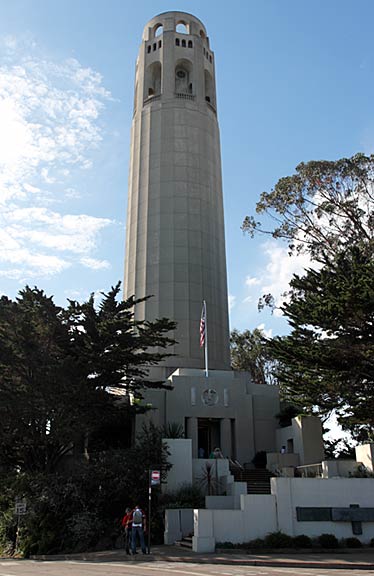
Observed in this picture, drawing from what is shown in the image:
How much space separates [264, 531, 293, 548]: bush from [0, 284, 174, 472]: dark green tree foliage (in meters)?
9.38

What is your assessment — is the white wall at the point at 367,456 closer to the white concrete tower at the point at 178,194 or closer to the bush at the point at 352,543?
the bush at the point at 352,543

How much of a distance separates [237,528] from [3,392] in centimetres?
1113

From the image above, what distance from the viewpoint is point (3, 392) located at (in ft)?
75.7

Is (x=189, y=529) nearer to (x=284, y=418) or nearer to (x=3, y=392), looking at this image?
(x=3, y=392)

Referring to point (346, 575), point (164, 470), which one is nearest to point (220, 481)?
point (164, 470)

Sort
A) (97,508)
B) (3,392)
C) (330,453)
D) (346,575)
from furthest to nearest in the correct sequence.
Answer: (330,453)
(3,392)
(97,508)
(346,575)

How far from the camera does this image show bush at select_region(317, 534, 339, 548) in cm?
1708

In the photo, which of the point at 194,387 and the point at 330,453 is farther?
the point at 330,453

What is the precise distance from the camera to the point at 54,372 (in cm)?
2306

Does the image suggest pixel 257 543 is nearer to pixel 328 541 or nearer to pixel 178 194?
pixel 328 541

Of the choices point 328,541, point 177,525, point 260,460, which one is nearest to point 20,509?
point 177,525

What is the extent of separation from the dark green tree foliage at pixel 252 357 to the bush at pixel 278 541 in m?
33.8

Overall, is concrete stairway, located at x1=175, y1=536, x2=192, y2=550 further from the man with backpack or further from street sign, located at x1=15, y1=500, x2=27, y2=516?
street sign, located at x1=15, y1=500, x2=27, y2=516

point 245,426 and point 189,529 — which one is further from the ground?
point 245,426
